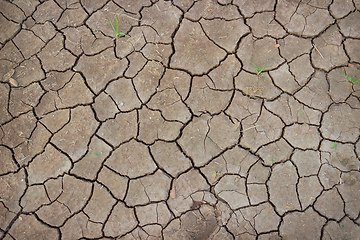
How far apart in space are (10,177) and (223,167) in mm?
2272

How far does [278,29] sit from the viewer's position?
9.08ft

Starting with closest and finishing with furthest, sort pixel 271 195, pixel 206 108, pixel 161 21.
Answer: pixel 271 195 → pixel 206 108 → pixel 161 21

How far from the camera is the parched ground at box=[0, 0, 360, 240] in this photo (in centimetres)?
240

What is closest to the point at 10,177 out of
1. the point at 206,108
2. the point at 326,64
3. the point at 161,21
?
the point at 206,108

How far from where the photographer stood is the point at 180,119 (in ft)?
8.48

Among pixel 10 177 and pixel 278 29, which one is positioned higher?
pixel 278 29

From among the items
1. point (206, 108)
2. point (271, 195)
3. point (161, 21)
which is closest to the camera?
point (271, 195)

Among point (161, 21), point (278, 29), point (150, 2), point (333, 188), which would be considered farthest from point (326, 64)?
point (150, 2)

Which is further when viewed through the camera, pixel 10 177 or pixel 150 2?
pixel 150 2

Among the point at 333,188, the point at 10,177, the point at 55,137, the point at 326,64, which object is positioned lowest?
the point at 10,177

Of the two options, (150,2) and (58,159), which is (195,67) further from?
(58,159)

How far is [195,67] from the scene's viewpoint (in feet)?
8.84

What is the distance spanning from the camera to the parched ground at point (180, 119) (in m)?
2.40

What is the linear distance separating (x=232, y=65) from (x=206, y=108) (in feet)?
1.95
